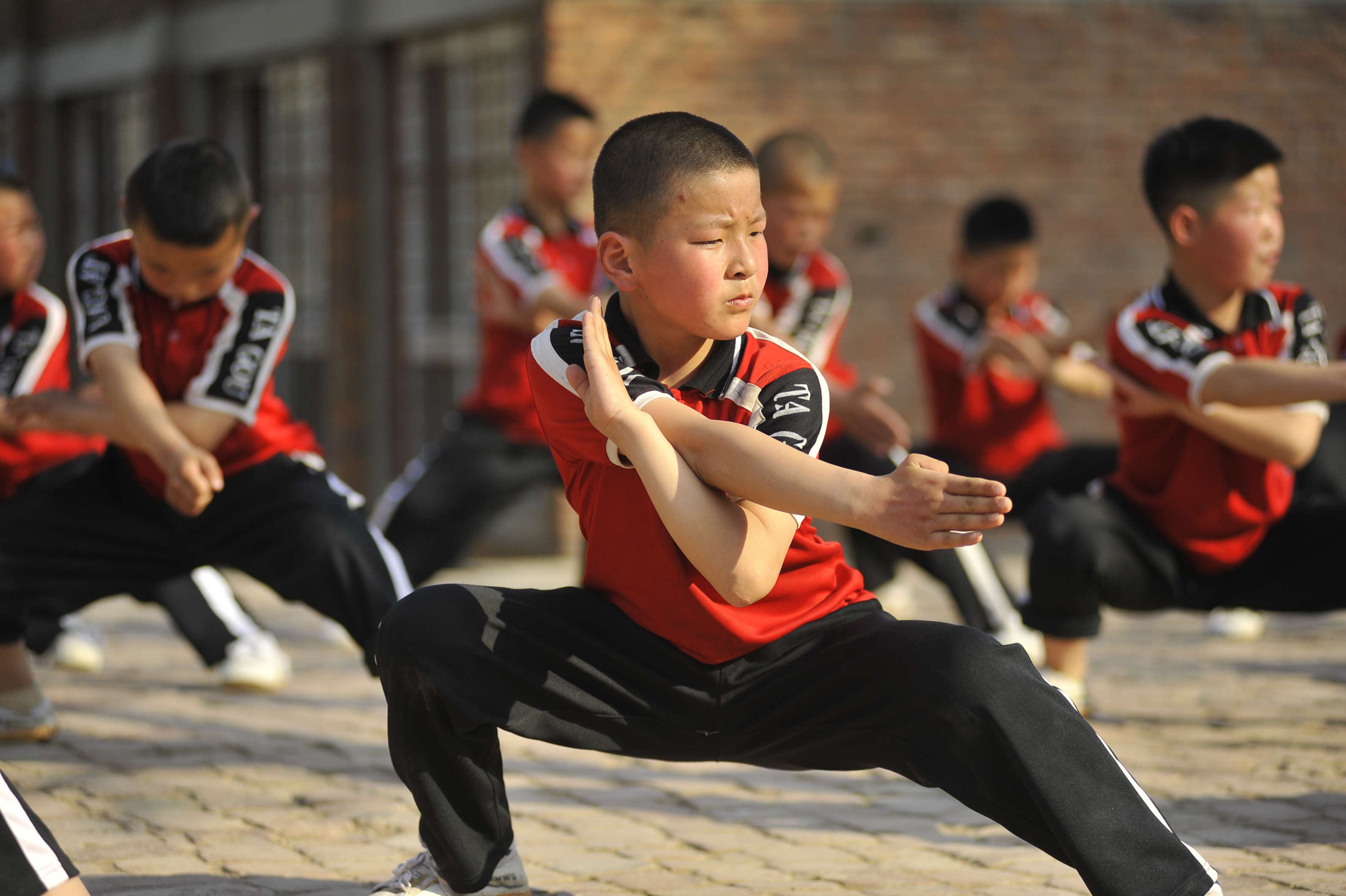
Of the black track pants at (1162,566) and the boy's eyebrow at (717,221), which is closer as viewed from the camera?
the boy's eyebrow at (717,221)

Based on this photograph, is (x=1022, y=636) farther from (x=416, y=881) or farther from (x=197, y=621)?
(x=416, y=881)

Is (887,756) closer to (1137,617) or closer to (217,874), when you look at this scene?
(217,874)

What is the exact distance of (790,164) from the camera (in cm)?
566

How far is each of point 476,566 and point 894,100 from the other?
13.8 ft

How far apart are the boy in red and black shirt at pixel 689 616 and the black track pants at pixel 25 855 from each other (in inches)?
25.6

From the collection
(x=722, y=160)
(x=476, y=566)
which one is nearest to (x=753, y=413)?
(x=722, y=160)

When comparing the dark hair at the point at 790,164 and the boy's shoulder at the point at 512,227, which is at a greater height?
the dark hair at the point at 790,164

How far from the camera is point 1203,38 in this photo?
34.1 ft

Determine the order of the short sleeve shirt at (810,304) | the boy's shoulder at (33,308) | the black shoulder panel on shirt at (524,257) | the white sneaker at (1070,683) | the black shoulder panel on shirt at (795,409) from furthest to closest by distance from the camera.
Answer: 1. the black shoulder panel on shirt at (524,257)
2. the short sleeve shirt at (810,304)
3. the boy's shoulder at (33,308)
4. the white sneaker at (1070,683)
5. the black shoulder panel on shirt at (795,409)

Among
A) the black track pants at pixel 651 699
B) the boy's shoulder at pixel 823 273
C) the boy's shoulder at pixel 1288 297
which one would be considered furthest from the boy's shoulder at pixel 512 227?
the black track pants at pixel 651 699

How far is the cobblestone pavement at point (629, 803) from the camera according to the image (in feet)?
10.7

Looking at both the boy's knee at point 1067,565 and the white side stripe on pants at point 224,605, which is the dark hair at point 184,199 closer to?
the white side stripe on pants at point 224,605

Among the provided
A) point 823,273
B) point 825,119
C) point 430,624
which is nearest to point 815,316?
point 823,273

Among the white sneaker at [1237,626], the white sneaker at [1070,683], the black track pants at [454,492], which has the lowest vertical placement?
the white sneaker at [1237,626]
